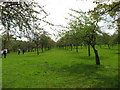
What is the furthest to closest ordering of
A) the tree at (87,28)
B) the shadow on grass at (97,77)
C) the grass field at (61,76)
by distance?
1. the tree at (87,28)
2. the grass field at (61,76)
3. the shadow on grass at (97,77)

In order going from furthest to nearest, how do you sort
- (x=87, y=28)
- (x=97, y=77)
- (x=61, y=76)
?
1. (x=87, y=28)
2. (x=61, y=76)
3. (x=97, y=77)

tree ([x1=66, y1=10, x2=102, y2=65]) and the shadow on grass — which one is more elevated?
tree ([x1=66, y1=10, x2=102, y2=65])

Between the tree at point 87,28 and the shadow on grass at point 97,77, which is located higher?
the tree at point 87,28

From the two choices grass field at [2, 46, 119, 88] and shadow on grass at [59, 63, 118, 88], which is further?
grass field at [2, 46, 119, 88]

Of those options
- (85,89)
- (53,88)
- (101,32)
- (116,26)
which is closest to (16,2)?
(53,88)

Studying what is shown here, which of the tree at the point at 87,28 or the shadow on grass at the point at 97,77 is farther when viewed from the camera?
the tree at the point at 87,28

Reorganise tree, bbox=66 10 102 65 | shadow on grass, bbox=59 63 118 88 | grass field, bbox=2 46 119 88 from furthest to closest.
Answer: tree, bbox=66 10 102 65 → grass field, bbox=2 46 119 88 → shadow on grass, bbox=59 63 118 88

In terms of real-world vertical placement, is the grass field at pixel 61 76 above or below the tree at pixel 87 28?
below

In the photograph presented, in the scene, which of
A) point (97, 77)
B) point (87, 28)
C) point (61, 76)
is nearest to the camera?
point (97, 77)

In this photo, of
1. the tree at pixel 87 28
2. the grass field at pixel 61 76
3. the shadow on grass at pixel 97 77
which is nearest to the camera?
the shadow on grass at pixel 97 77

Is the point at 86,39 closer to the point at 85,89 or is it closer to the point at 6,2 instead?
the point at 85,89

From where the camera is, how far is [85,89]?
905cm

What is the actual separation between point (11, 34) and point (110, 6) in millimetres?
7378

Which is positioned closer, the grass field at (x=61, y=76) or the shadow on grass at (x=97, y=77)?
the shadow on grass at (x=97, y=77)
